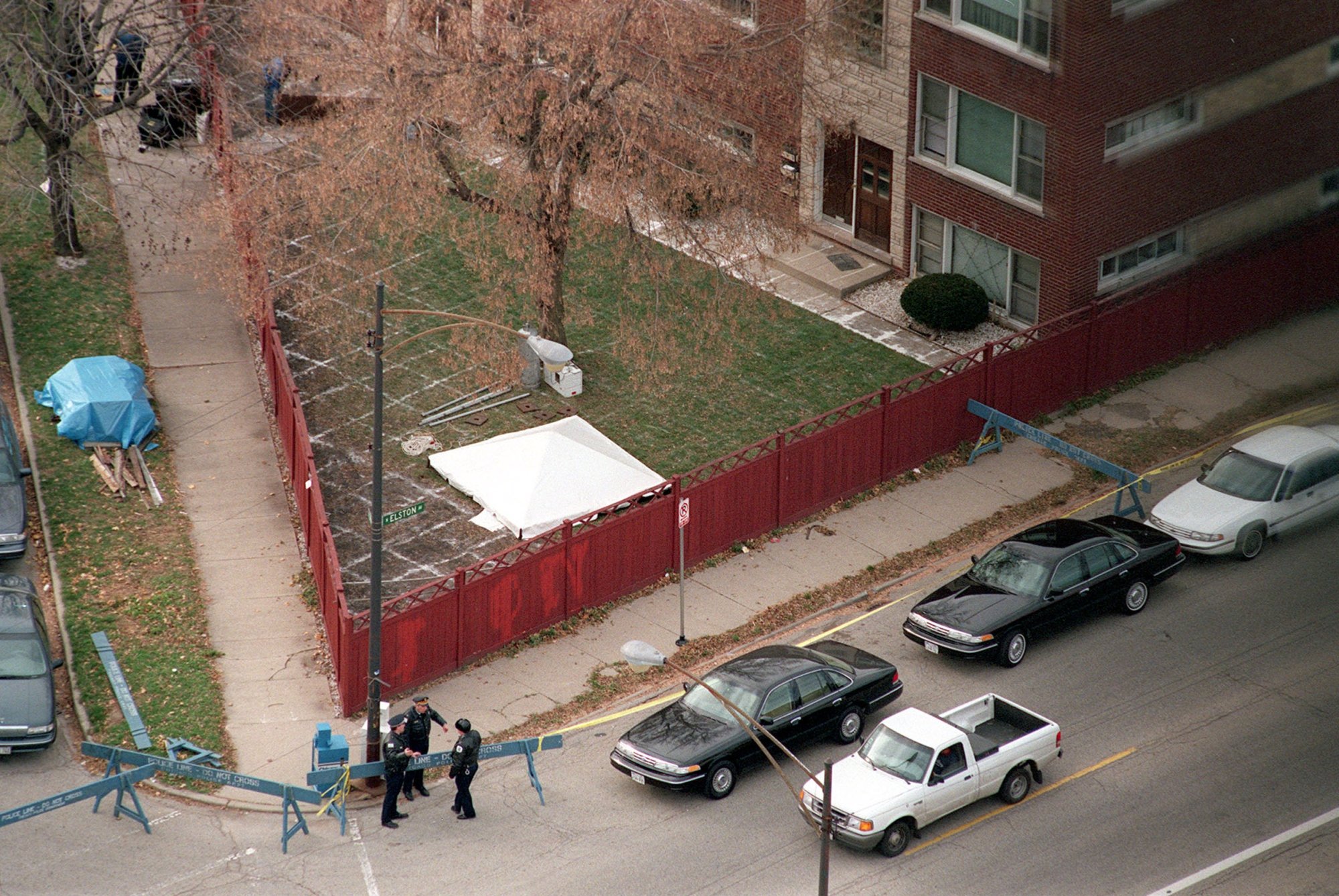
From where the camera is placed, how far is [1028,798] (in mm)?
24438

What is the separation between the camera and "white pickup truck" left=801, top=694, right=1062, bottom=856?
23078 millimetres

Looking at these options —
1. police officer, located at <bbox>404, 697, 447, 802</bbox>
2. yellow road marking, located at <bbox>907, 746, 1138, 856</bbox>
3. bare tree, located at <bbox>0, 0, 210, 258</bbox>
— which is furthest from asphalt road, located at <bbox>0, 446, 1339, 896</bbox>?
bare tree, located at <bbox>0, 0, 210, 258</bbox>

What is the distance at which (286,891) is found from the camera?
22.7m

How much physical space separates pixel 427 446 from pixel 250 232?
5.41 metres

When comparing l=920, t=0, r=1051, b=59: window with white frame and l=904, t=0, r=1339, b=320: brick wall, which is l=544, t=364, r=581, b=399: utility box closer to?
l=904, t=0, r=1339, b=320: brick wall

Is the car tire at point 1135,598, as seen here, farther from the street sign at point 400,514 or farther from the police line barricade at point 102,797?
the police line barricade at point 102,797

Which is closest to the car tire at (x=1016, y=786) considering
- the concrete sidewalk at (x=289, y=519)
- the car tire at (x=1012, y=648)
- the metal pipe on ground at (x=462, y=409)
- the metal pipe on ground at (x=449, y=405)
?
the car tire at (x=1012, y=648)

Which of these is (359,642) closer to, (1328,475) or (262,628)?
(262,628)

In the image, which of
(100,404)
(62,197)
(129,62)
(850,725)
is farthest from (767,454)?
(129,62)

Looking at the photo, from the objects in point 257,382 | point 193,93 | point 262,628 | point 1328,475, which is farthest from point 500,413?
point 193,93

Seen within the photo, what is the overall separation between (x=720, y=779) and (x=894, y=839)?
8.33ft

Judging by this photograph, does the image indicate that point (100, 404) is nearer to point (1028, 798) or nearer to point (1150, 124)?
point (1028, 798)

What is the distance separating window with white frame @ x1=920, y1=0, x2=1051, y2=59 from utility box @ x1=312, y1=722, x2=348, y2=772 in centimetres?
1819

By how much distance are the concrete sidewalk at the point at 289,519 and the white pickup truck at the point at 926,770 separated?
16.7 feet
